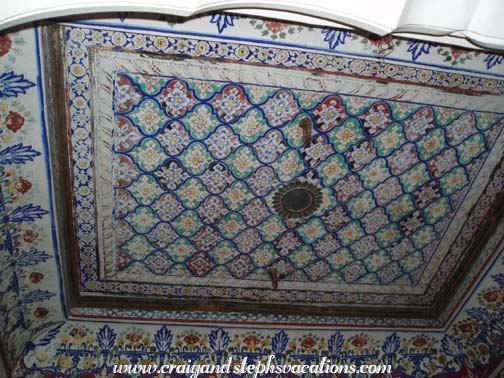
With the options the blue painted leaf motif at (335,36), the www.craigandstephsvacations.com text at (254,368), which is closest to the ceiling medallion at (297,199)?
the blue painted leaf motif at (335,36)

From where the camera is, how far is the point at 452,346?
2795mm

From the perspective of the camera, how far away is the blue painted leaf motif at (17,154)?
68.9 inches

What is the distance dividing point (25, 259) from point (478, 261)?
2352mm

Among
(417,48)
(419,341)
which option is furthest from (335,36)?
(419,341)

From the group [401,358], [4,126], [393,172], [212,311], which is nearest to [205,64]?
[4,126]

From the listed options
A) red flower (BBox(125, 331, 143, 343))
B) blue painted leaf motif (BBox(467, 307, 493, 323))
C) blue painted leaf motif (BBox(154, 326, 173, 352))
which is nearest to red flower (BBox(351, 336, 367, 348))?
blue painted leaf motif (BBox(467, 307, 493, 323))

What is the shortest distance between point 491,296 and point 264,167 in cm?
157

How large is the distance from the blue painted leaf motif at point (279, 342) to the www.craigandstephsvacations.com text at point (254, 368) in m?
0.05

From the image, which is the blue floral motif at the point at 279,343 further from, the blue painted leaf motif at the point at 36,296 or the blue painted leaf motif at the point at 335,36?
the blue painted leaf motif at the point at 335,36

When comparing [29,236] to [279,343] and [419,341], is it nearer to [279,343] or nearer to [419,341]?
[279,343]

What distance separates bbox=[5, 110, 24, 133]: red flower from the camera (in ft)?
5.43

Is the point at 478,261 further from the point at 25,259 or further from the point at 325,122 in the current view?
the point at 25,259

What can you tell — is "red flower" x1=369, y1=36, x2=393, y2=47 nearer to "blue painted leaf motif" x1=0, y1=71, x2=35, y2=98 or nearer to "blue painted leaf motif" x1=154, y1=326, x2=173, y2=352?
"blue painted leaf motif" x1=0, y1=71, x2=35, y2=98

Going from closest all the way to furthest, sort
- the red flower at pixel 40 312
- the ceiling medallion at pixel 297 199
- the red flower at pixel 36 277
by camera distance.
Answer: the ceiling medallion at pixel 297 199, the red flower at pixel 36 277, the red flower at pixel 40 312
